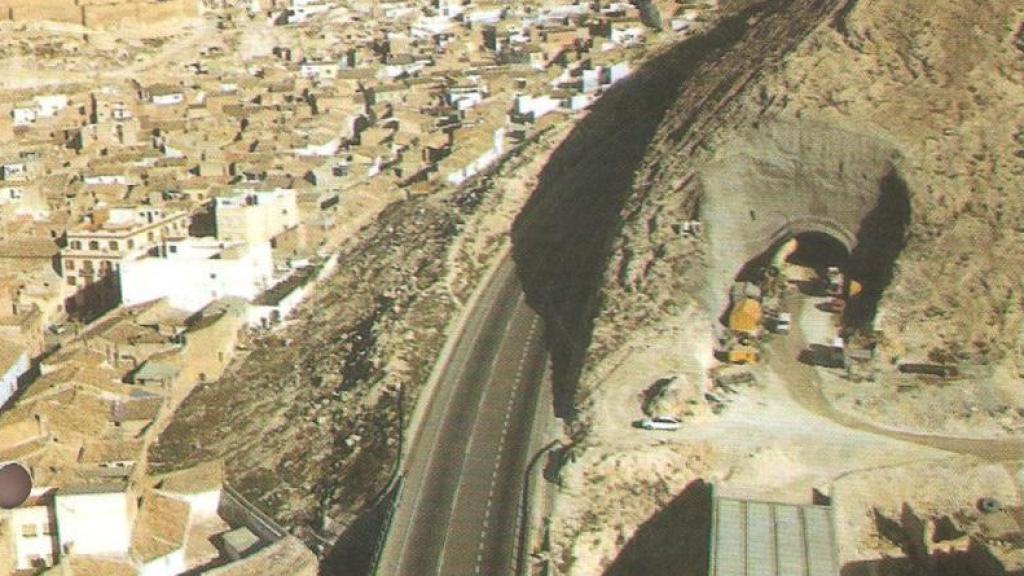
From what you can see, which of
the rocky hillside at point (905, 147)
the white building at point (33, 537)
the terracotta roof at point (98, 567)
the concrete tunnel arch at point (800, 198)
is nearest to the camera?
the terracotta roof at point (98, 567)

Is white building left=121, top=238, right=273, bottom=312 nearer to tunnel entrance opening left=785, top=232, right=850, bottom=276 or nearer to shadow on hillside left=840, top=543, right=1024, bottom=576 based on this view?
tunnel entrance opening left=785, top=232, right=850, bottom=276

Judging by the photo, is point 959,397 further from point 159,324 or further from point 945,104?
point 159,324

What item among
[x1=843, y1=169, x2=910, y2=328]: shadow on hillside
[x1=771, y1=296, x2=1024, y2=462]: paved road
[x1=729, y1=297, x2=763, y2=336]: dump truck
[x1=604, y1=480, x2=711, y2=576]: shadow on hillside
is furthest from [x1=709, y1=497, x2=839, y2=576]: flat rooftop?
[x1=843, y1=169, x2=910, y2=328]: shadow on hillside

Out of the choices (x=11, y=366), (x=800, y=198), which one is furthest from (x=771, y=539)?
(x=11, y=366)

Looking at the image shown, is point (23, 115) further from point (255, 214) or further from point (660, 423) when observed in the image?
point (660, 423)

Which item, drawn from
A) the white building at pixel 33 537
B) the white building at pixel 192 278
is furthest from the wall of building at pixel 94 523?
the white building at pixel 192 278

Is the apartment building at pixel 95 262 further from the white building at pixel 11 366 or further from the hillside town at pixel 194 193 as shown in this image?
the white building at pixel 11 366
